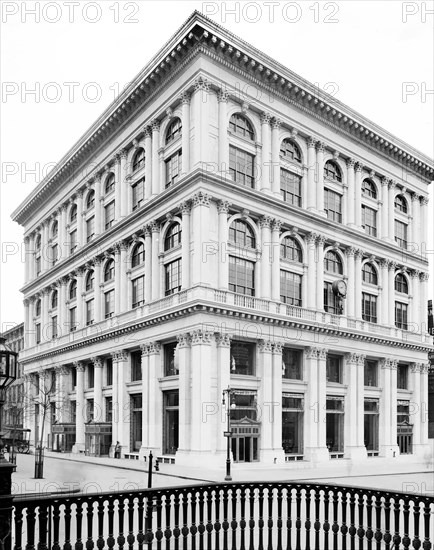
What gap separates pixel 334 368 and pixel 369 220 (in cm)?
1443

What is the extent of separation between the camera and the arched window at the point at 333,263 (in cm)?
5562

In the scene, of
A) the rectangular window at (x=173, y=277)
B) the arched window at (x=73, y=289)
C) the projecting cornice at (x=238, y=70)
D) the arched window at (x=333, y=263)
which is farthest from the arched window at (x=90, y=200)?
the arched window at (x=333, y=263)

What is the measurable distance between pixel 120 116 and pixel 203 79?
12.2m

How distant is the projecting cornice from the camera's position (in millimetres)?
46438

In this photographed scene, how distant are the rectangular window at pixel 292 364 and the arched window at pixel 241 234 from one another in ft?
28.4

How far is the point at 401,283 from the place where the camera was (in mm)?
64125

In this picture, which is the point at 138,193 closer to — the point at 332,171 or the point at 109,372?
the point at 109,372

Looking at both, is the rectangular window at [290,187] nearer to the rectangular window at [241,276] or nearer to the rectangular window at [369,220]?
the rectangular window at [241,276]

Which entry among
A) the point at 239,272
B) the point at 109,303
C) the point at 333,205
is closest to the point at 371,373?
the point at 333,205

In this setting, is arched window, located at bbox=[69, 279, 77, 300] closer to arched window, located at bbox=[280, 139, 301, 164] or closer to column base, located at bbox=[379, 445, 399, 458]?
arched window, located at bbox=[280, 139, 301, 164]

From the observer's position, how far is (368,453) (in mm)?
55906

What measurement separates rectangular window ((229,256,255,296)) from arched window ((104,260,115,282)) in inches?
595

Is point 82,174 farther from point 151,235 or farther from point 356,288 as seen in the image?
point 356,288

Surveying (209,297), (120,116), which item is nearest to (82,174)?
(120,116)
